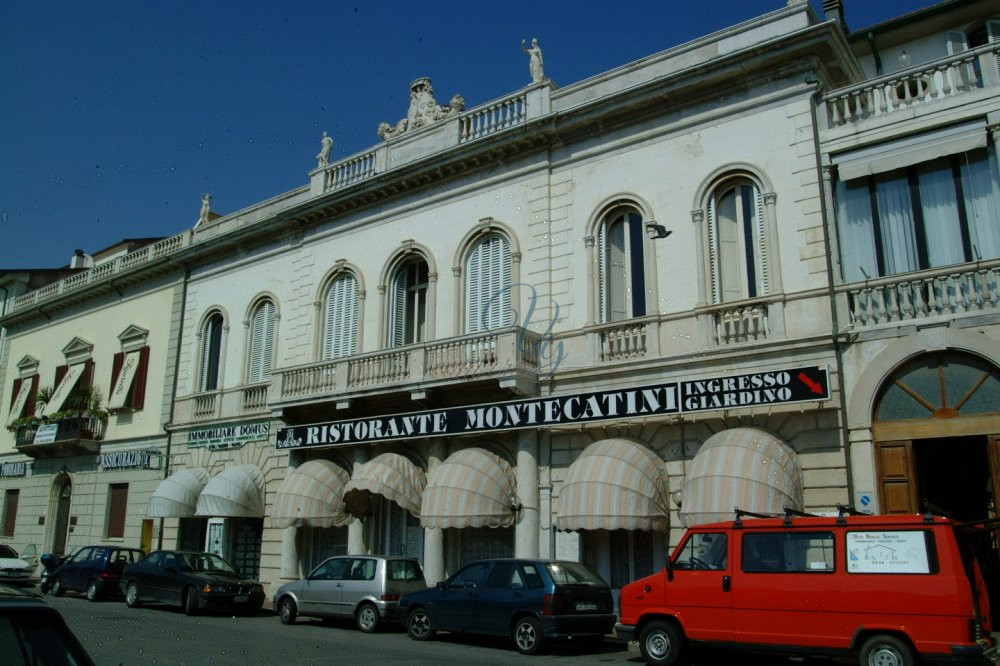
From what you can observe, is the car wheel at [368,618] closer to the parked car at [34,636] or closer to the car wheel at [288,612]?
the car wheel at [288,612]

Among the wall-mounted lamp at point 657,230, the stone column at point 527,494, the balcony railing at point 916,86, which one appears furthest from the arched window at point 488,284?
the balcony railing at point 916,86

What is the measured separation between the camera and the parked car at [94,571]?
2242 centimetres

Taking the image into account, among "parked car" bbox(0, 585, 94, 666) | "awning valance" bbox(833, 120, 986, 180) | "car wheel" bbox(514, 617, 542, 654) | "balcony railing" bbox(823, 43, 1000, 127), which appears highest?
"balcony railing" bbox(823, 43, 1000, 127)

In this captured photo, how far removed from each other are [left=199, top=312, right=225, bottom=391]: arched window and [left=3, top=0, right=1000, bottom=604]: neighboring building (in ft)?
3.76

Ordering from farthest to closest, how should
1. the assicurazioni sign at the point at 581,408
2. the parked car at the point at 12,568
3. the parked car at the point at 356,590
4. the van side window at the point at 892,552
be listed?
the parked car at the point at 12,568 < the parked car at the point at 356,590 < the assicurazioni sign at the point at 581,408 < the van side window at the point at 892,552

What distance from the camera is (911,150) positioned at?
613 inches

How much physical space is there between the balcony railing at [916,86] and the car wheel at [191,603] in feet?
55.3

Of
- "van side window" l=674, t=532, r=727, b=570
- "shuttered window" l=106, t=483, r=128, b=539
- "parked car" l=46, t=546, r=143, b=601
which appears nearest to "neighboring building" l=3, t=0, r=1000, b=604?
"parked car" l=46, t=546, r=143, b=601

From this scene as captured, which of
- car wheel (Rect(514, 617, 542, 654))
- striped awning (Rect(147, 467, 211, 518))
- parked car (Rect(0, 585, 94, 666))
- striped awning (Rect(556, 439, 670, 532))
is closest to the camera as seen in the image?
parked car (Rect(0, 585, 94, 666))

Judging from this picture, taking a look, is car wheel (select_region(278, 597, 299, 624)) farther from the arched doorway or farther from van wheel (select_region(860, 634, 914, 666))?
the arched doorway

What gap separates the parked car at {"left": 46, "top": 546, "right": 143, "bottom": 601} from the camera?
22422 mm

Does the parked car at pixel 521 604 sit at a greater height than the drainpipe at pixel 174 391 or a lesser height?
lesser

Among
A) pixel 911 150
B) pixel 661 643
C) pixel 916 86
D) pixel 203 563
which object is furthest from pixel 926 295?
pixel 203 563

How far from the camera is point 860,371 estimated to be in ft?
49.8
